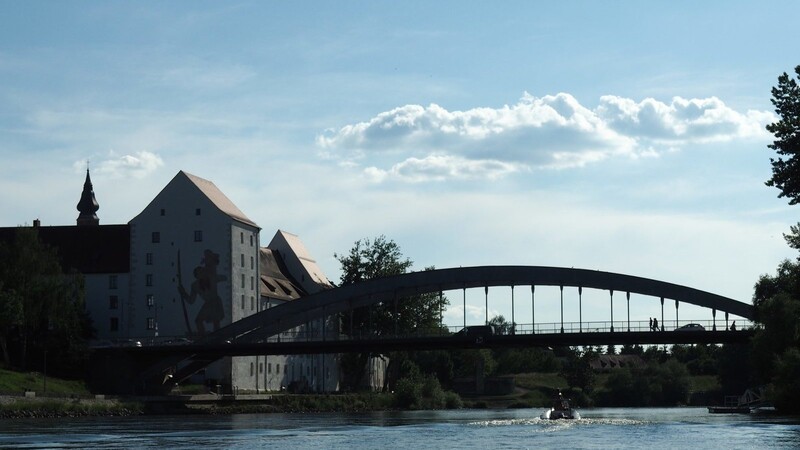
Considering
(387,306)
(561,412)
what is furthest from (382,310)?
(561,412)

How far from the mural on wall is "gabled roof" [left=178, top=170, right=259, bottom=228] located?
380cm

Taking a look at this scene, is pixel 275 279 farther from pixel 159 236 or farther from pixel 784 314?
pixel 784 314

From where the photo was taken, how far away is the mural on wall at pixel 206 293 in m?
107

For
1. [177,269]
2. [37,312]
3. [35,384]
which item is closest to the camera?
[35,384]

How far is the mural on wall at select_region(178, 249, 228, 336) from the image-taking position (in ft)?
350

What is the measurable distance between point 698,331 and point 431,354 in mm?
64680

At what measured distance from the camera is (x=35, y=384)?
85.1 m

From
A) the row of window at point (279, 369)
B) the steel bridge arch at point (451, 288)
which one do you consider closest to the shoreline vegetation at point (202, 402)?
the steel bridge arch at point (451, 288)

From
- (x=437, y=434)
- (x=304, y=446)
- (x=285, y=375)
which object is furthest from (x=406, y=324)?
(x=304, y=446)

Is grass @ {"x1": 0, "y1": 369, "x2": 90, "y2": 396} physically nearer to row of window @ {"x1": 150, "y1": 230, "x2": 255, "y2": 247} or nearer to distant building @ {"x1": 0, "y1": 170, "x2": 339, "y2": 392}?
distant building @ {"x1": 0, "y1": 170, "x2": 339, "y2": 392}

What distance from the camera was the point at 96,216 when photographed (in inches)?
5453

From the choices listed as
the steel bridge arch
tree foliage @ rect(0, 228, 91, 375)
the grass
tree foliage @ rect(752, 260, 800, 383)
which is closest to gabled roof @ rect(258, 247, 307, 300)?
the steel bridge arch

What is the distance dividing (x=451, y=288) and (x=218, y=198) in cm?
2491

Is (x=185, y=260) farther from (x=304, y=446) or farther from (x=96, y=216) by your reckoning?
(x=304, y=446)
